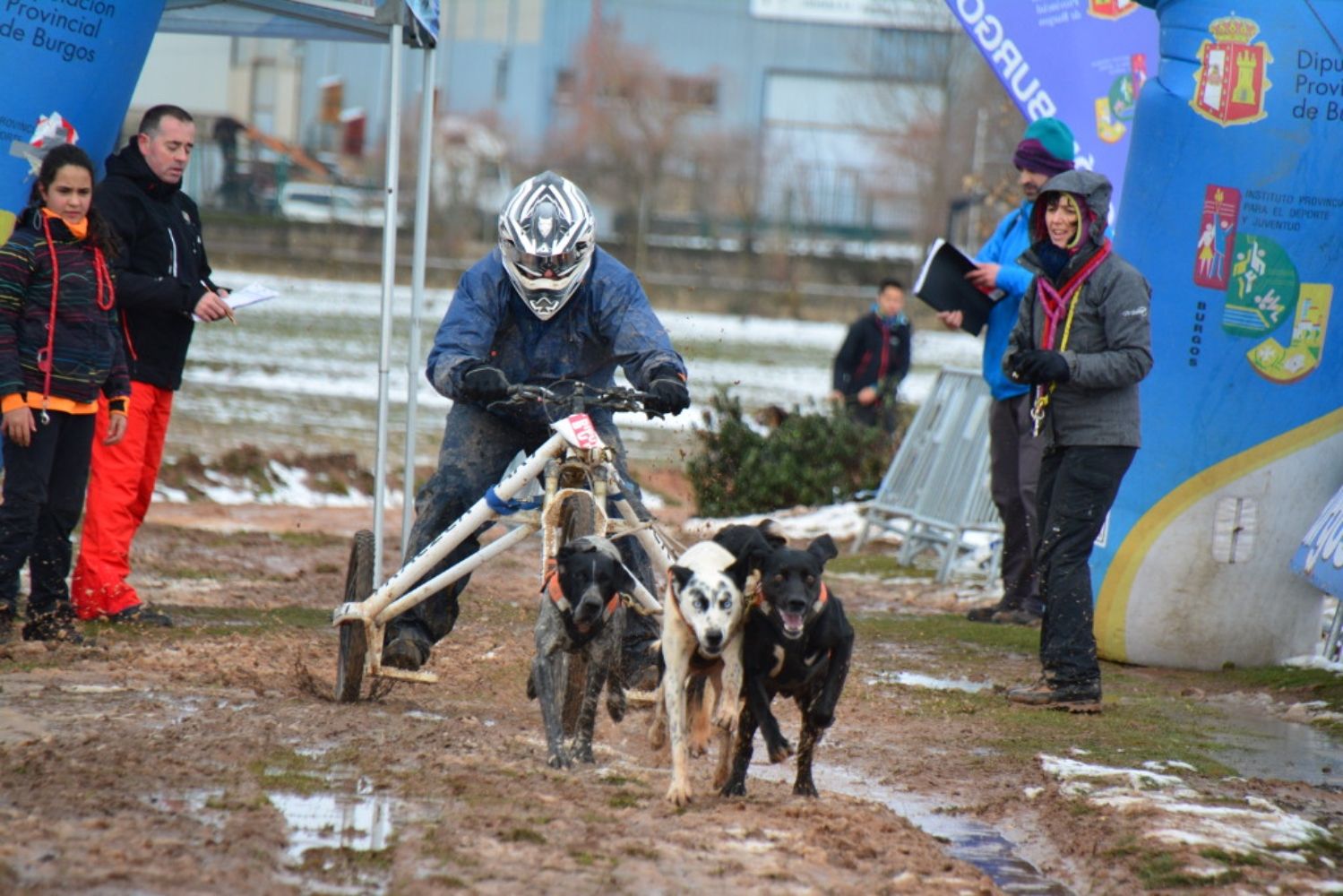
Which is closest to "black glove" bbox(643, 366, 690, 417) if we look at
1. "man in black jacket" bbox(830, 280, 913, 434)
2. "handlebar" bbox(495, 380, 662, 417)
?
"handlebar" bbox(495, 380, 662, 417)

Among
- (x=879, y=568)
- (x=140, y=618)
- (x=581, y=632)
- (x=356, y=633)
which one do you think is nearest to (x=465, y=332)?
(x=356, y=633)

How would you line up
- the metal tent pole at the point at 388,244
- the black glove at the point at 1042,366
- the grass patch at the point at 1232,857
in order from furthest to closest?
1. the metal tent pole at the point at 388,244
2. the black glove at the point at 1042,366
3. the grass patch at the point at 1232,857

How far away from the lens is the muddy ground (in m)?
4.68

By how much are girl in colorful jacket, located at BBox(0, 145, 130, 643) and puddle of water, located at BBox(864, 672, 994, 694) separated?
3735 mm

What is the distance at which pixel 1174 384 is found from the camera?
863cm

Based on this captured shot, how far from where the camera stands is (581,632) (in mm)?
5652

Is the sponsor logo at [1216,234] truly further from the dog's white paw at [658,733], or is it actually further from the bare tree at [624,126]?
the bare tree at [624,126]

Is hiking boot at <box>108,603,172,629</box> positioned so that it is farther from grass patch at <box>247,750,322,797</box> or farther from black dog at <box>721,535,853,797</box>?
black dog at <box>721,535,853,797</box>

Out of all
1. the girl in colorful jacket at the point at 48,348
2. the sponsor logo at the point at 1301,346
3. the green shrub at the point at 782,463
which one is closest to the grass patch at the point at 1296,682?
the sponsor logo at the point at 1301,346

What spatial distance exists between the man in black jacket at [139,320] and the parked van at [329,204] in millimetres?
38060

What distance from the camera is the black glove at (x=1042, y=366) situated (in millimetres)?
7426

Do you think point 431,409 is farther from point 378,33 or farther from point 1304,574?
point 1304,574

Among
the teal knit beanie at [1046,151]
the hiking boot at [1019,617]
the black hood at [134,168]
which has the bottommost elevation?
the hiking boot at [1019,617]

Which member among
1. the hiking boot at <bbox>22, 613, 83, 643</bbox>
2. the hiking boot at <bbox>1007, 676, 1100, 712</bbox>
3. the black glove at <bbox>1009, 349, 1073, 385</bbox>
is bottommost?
the hiking boot at <bbox>22, 613, 83, 643</bbox>
